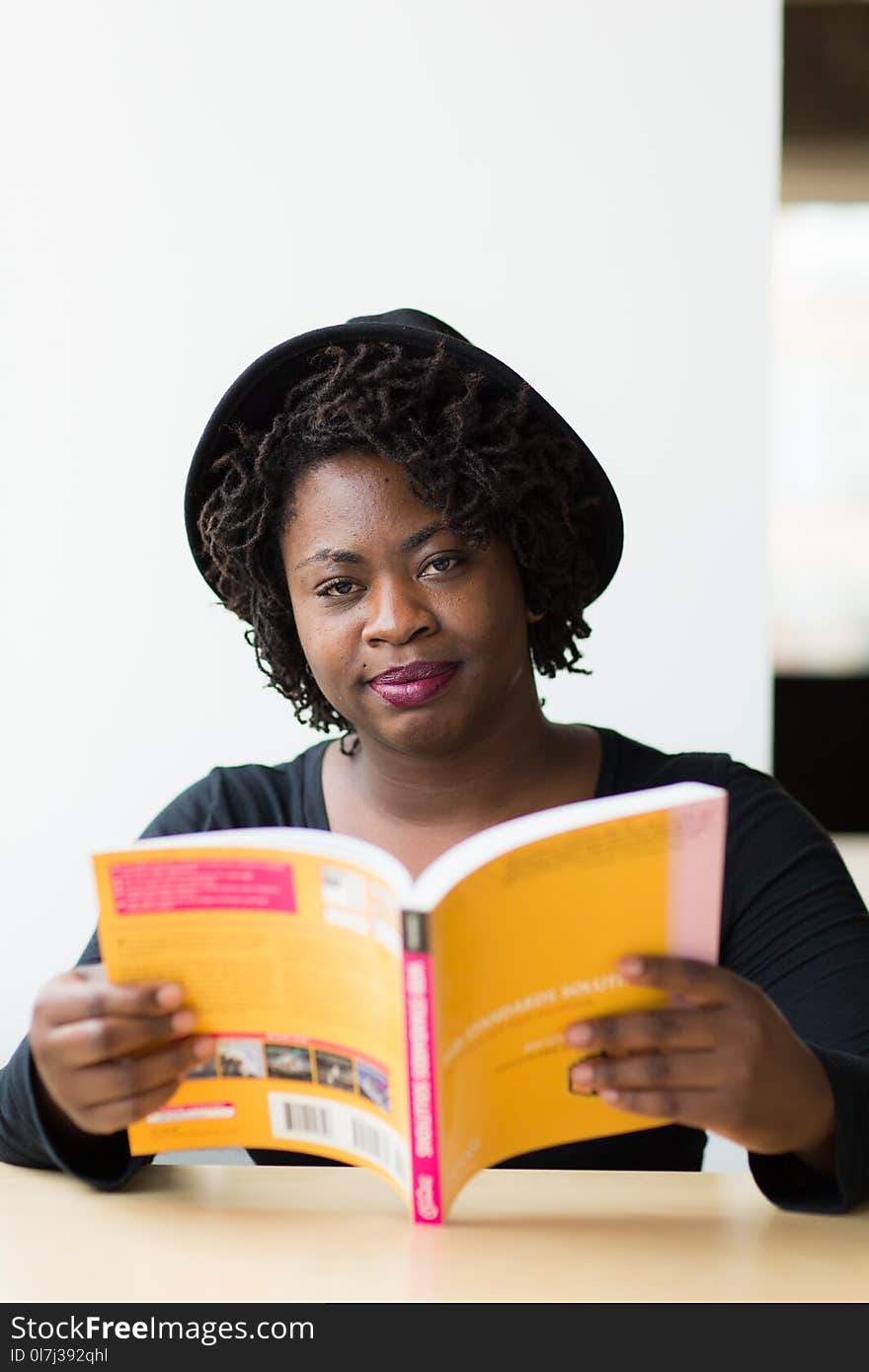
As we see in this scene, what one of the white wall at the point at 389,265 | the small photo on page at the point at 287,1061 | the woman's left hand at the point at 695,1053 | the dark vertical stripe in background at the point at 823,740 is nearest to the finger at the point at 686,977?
the woman's left hand at the point at 695,1053

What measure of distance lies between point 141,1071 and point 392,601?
18.3 inches

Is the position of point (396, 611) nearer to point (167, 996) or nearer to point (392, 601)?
point (392, 601)

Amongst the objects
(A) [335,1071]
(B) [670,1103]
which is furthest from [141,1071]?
(B) [670,1103]

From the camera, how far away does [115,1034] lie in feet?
3.13

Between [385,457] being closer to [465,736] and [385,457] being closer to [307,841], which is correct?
[465,736]

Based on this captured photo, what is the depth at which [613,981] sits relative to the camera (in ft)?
3.00

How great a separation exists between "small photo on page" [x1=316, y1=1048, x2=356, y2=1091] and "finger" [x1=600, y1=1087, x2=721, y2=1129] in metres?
0.16

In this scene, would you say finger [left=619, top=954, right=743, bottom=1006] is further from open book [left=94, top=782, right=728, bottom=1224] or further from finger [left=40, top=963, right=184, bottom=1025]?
finger [left=40, top=963, right=184, bottom=1025]

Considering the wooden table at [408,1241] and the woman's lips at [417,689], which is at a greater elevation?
the woman's lips at [417,689]

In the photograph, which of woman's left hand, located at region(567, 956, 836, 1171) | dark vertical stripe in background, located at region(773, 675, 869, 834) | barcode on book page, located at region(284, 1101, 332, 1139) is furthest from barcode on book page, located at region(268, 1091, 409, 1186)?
dark vertical stripe in background, located at region(773, 675, 869, 834)

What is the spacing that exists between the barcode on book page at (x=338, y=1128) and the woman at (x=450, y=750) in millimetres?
70

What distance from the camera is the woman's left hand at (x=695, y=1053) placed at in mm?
903

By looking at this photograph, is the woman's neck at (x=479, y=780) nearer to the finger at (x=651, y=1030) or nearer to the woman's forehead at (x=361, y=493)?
the woman's forehead at (x=361, y=493)
